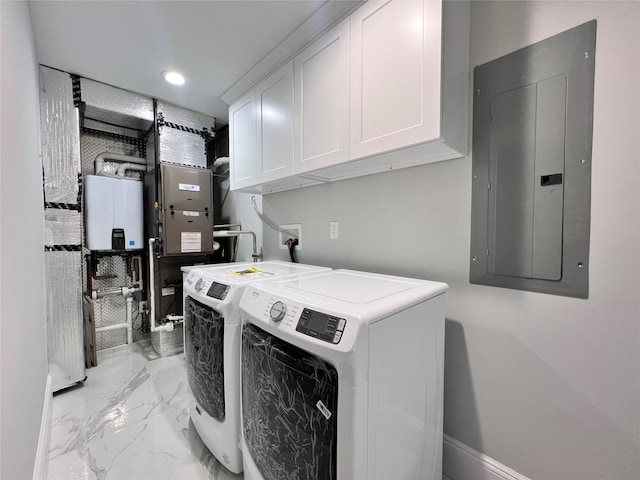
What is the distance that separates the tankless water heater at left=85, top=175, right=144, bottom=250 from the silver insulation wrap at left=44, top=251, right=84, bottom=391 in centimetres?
39

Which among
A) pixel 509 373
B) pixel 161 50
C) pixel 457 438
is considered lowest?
pixel 457 438

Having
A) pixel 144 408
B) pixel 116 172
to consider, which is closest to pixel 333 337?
pixel 144 408

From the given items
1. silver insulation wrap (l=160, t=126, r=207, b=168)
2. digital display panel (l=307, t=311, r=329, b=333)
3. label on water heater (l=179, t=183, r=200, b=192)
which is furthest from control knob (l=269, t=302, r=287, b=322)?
silver insulation wrap (l=160, t=126, r=207, b=168)

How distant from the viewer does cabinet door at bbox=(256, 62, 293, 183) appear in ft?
5.81

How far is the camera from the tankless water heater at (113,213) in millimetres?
2545

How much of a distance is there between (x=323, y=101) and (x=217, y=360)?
1.54 meters

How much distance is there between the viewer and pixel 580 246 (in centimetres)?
102

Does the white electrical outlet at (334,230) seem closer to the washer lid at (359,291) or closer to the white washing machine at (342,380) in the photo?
the washer lid at (359,291)

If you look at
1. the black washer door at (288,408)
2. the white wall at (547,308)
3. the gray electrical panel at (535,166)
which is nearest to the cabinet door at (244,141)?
the white wall at (547,308)

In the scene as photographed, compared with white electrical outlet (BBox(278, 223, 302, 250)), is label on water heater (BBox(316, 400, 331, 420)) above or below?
below

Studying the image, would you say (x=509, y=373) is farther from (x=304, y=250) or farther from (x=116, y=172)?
(x=116, y=172)

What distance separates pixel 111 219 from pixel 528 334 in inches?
135

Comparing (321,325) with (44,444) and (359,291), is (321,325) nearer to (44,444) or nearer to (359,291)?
(359,291)

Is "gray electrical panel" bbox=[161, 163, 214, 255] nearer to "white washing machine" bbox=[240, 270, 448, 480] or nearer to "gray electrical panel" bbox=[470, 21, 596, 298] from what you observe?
"white washing machine" bbox=[240, 270, 448, 480]
